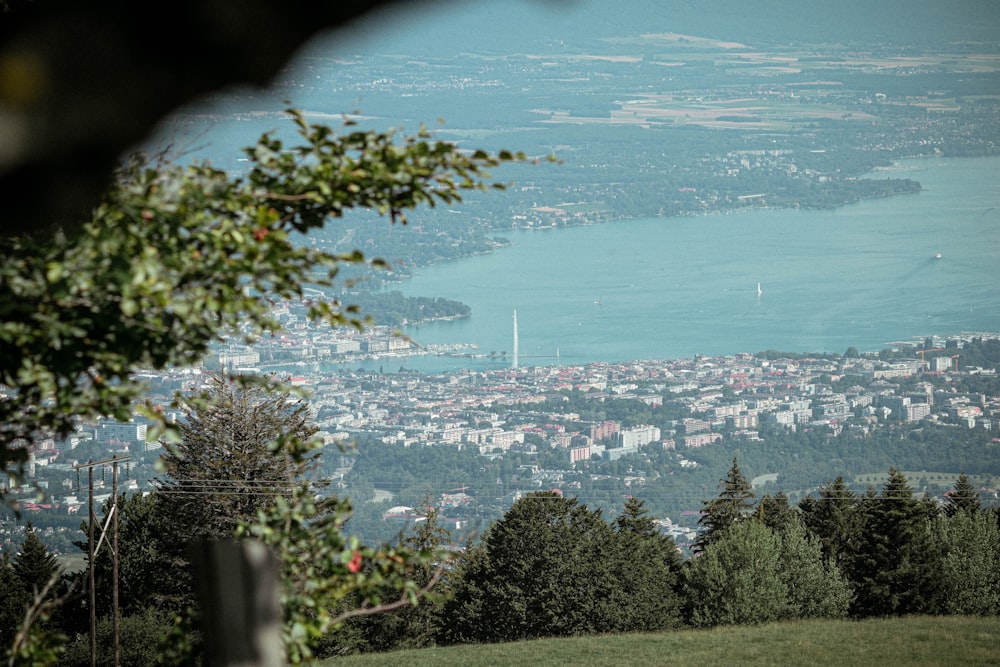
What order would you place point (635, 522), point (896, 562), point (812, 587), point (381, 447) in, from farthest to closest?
point (381, 447) < point (635, 522) < point (896, 562) < point (812, 587)

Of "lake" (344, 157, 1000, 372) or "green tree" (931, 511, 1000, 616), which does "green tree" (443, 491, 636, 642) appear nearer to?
"green tree" (931, 511, 1000, 616)

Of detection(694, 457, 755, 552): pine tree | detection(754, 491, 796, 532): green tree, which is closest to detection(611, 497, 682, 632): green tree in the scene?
detection(694, 457, 755, 552): pine tree

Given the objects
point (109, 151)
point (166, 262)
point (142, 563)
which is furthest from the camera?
point (142, 563)

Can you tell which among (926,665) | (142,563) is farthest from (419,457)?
(926,665)

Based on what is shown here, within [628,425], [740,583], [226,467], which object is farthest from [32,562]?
[628,425]

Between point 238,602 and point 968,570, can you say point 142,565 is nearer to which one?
point 968,570

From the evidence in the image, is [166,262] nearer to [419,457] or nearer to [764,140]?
[419,457]
